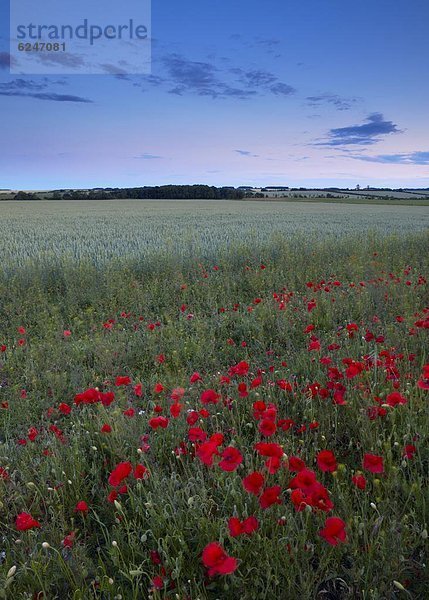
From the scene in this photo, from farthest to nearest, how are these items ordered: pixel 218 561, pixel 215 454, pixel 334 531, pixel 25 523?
pixel 215 454 → pixel 25 523 → pixel 334 531 → pixel 218 561

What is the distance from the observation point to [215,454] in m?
→ 2.23

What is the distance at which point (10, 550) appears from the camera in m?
2.15

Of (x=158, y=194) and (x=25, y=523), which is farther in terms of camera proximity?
(x=158, y=194)

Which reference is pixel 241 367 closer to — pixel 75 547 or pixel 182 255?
pixel 75 547

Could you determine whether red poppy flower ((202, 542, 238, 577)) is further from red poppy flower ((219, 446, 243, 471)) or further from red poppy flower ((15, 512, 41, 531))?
red poppy flower ((15, 512, 41, 531))

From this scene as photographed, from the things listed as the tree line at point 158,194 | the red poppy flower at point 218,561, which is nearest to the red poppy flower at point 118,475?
the red poppy flower at point 218,561

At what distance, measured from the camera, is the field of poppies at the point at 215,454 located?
1788mm

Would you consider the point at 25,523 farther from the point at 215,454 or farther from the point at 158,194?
the point at 158,194

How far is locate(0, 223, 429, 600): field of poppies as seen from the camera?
1.79 metres

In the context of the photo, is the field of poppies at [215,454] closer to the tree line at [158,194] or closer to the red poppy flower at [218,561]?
the red poppy flower at [218,561]

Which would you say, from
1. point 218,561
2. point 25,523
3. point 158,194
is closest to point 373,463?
point 218,561

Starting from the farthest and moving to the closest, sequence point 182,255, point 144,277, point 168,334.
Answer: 1. point 182,255
2. point 144,277
3. point 168,334

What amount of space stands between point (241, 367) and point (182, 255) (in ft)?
24.6

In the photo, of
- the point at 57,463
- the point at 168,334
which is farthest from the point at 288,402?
the point at 168,334
